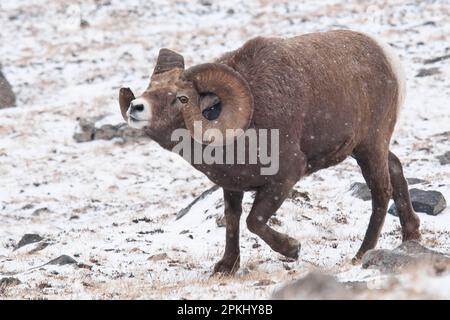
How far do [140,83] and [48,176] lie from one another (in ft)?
35.4

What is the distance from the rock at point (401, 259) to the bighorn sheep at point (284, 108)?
1323 millimetres

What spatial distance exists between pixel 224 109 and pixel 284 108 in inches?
27.7

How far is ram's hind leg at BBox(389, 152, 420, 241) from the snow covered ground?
40 cm

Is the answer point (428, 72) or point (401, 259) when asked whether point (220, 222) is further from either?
point (428, 72)

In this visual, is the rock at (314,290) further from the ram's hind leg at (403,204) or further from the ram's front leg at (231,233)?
the ram's hind leg at (403,204)

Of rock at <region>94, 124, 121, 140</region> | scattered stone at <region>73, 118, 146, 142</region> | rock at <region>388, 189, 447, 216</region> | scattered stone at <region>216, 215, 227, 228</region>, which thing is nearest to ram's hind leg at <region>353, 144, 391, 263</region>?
rock at <region>388, 189, 447, 216</region>

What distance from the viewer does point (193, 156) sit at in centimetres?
812

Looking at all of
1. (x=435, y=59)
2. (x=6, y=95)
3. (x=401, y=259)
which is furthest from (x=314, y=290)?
(x=6, y=95)

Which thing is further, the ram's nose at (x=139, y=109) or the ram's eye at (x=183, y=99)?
the ram's eye at (x=183, y=99)

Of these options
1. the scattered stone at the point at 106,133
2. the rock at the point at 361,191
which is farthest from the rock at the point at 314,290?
the scattered stone at the point at 106,133

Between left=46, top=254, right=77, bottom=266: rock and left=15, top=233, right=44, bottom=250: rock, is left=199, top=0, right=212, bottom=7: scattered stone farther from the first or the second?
left=46, top=254, right=77, bottom=266: rock

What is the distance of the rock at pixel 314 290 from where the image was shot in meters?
5.74
